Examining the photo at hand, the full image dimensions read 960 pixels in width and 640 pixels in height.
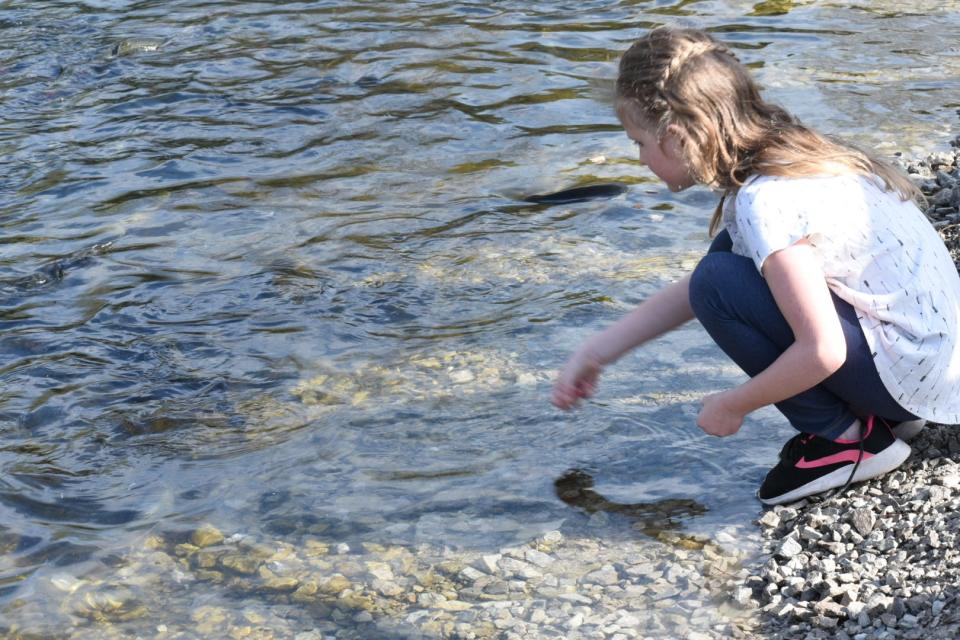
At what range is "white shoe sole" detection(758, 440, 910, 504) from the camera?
3.29 metres

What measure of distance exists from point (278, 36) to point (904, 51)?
4574 mm

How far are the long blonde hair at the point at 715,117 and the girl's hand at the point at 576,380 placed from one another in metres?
0.60

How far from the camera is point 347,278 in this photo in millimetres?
5195

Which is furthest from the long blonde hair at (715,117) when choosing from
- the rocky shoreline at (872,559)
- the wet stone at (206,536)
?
the wet stone at (206,536)

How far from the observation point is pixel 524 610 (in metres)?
3.04

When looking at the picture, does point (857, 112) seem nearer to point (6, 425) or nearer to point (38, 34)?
point (6, 425)

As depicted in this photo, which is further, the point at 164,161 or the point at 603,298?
the point at 164,161

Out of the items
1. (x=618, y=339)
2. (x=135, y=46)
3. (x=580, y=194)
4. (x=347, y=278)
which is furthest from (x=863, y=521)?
(x=135, y=46)

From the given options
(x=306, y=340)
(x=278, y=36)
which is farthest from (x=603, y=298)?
(x=278, y=36)

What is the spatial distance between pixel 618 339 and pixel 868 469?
774 mm

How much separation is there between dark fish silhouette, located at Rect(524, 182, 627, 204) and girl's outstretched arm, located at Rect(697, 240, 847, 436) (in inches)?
117

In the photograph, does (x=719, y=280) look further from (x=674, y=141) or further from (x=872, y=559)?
(x=872, y=559)

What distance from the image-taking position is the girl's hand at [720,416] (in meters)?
3.18

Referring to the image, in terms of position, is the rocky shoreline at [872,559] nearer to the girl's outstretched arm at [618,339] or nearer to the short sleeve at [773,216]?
the girl's outstretched arm at [618,339]
